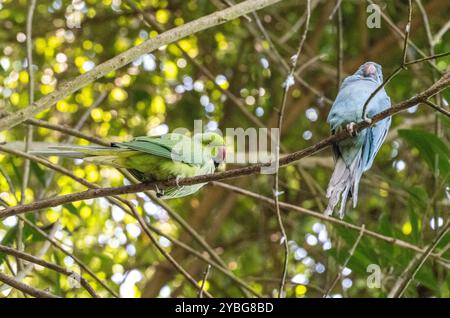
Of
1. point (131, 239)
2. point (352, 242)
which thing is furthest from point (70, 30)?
point (352, 242)

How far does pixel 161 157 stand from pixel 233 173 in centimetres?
80

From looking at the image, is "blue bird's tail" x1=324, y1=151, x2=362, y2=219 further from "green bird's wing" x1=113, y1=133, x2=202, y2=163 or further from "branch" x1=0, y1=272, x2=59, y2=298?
"branch" x1=0, y1=272, x2=59, y2=298

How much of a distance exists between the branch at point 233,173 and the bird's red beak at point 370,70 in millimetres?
961

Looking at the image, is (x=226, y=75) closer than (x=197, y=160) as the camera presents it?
No

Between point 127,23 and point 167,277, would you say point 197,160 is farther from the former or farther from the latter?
point 127,23

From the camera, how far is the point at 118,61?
9.49ft

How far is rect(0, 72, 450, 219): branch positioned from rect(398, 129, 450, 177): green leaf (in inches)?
56.7

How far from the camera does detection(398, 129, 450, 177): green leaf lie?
416 cm

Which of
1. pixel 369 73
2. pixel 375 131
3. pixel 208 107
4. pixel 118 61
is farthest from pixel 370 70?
pixel 208 107

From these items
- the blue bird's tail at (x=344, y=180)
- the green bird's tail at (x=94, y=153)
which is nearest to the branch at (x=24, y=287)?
the green bird's tail at (x=94, y=153)

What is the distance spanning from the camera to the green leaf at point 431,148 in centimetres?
416

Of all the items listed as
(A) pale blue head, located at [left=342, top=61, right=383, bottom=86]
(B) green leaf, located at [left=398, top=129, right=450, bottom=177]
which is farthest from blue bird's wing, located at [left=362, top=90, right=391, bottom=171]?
(B) green leaf, located at [left=398, top=129, right=450, bottom=177]
